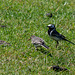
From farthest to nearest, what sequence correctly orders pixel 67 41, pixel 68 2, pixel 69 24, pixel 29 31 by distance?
pixel 68 2
pixel 69 24
pixel 29 31
pixel 67 41

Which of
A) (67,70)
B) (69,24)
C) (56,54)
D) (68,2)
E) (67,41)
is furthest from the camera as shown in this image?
(68,2)

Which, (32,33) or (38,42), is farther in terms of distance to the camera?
(32,33)

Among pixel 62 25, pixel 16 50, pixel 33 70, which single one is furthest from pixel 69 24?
pixel 33 70

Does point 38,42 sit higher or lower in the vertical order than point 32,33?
higher

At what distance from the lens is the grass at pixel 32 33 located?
7676 millimetres

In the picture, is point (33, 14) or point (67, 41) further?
point (33, 14)

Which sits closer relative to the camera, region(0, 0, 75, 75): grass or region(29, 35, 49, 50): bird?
region(0, 0, 75, 75): grass

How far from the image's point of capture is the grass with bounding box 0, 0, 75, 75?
7.68 metres

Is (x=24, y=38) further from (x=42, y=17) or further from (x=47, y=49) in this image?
(x=42, y=17)

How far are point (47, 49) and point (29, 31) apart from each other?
2.05 meters

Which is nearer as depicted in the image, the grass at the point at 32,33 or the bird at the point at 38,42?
the grass at the point at 32,33

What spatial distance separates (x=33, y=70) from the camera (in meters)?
7.39

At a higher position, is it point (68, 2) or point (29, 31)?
point (68, 2)

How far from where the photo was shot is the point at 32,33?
10203 mm
